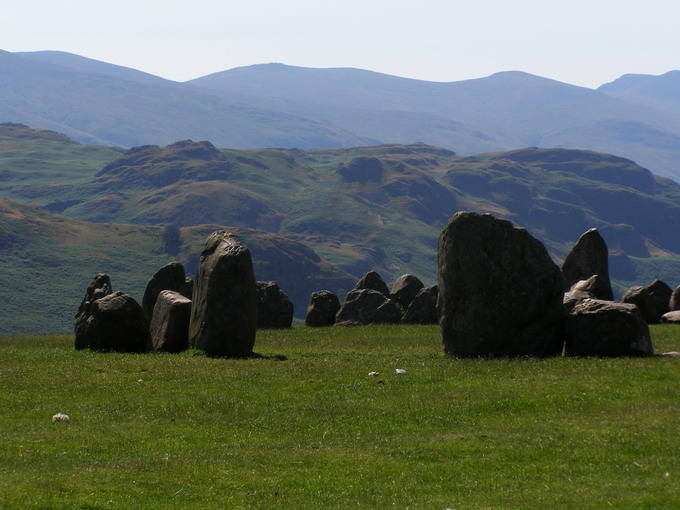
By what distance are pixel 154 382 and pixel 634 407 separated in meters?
14.0

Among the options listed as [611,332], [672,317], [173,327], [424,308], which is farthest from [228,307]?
[672,317]

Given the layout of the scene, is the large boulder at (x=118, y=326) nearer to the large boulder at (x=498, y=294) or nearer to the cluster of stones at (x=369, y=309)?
the large boulder at (x=498, y=294)

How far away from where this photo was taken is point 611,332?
33.2m

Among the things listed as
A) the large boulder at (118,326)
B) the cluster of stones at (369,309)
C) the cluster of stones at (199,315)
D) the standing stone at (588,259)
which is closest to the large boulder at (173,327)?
the cluster of stones at (199,315)

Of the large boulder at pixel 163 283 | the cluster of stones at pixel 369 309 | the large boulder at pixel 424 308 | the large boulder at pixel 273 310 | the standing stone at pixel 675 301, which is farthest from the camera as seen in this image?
the standing stone at pixel 675 301

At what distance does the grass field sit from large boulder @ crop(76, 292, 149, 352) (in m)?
5.15

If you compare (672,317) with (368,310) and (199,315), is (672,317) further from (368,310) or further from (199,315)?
(199,315)

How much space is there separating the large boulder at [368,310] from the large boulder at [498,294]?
22499 mm

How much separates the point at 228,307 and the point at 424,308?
22.1 metres

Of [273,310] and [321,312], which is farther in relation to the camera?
[321,312]

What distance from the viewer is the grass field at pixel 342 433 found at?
1698 cm

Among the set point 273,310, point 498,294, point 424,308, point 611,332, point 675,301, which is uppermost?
point 498,294

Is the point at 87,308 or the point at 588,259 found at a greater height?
the point at 588,259

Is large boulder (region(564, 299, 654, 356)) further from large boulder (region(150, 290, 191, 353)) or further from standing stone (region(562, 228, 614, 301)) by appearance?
standing stone (region(562, 228, 614, 301))
